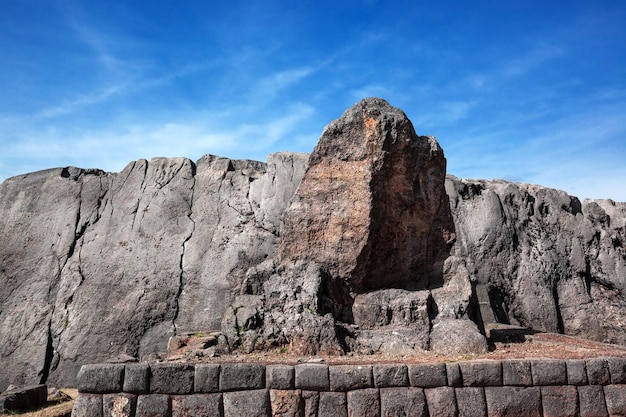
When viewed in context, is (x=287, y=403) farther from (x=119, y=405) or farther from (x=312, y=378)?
(x=119, y=405)

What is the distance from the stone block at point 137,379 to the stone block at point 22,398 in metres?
2.95

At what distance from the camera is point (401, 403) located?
7383 mm

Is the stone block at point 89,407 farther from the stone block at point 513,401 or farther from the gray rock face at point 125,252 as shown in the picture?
the stone block at point 513,401

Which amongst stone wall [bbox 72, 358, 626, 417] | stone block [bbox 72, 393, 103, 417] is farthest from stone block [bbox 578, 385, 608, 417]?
stone block [bbox 72, 393, 103, 417]

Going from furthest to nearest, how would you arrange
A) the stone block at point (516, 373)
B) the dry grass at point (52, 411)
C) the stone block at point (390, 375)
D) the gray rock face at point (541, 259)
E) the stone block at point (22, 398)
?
the gray rock face at point (541, 259) < the stone block at point (22, 398) < the dry grass at point (52, 411) < the stone block at point (516, 373) < the stone block at point (390, 375)

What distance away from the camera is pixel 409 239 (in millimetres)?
11375

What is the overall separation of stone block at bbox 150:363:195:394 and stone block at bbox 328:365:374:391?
1.84m

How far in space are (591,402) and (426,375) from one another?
236 centimetres

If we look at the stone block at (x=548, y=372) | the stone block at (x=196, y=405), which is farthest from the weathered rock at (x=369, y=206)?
the stone block at (x=196, y=405)

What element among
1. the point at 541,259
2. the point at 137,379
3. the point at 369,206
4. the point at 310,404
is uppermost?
the point at 369,206

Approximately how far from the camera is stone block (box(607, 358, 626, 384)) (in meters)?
7.86

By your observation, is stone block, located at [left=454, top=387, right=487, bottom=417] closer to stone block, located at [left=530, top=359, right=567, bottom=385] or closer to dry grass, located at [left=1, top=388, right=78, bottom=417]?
stone block, located at [left=530, top=359, right=567, bottom=385]

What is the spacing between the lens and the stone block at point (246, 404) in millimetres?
7207

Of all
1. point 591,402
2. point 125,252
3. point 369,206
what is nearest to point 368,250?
point 369,206
